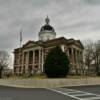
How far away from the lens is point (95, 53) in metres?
61.9

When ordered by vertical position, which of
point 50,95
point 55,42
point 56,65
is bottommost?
point 50,95

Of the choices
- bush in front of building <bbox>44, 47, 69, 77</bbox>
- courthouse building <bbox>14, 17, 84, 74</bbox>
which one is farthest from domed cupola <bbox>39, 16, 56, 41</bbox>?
bush in front of building <bbox>44, 47, 69, 77</bbox>

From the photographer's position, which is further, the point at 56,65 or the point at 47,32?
the point at 47,32

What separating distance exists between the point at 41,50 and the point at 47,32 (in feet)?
29.6

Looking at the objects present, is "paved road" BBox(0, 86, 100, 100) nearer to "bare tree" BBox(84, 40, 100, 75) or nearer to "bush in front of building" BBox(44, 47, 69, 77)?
"bush in front of building" BBox(44, 47, 69, 77)

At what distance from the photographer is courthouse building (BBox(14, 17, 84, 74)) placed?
314 feet

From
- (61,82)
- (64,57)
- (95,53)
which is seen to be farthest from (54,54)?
(95,53)

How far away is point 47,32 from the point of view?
106 metres

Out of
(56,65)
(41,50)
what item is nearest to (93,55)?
(56,65)

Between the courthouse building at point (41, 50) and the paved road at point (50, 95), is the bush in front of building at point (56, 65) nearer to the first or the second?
the paved road at point (50, 95)

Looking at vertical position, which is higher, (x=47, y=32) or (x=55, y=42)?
(x=47, y=32)

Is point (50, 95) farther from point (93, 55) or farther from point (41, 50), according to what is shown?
point (41, 50)

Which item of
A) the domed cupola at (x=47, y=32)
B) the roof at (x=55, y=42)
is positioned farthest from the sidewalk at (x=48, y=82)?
the domed cupola at (x=47, y=32)

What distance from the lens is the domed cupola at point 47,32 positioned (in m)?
106
